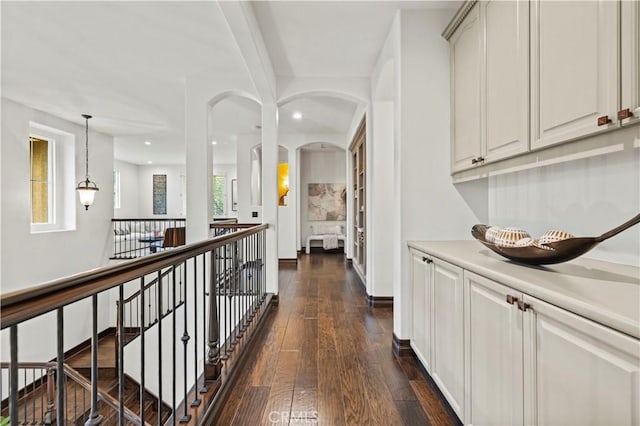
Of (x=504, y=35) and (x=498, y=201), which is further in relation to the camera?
(x=498, y=201)

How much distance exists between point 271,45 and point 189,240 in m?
2.36

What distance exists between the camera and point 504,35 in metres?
1.71

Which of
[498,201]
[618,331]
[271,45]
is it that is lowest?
[618,331]

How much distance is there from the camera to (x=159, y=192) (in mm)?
12195

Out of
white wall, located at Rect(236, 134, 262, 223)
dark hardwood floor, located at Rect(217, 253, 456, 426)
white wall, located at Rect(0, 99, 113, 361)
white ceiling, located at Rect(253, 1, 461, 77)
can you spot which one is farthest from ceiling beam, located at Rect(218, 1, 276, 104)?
white wall, located at Rect(0, 99, 113, 361)

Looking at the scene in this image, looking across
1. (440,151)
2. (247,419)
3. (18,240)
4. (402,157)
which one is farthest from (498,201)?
(18,240)

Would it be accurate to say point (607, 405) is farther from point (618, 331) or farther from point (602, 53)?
point (602, 53)

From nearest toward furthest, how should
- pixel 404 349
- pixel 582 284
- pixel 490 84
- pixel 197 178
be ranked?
pixel 582 284 < pixel 490 84 < pixel 404 349 < pixel 197 178

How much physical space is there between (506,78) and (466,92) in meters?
0.49

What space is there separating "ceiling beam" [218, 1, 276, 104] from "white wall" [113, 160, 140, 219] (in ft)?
31.3

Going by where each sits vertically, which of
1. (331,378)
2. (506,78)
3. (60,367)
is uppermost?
(506,78)

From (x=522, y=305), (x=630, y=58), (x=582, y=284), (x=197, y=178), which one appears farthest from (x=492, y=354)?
(x=197, y=178)

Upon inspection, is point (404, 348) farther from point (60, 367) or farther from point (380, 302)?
point (60, 367)

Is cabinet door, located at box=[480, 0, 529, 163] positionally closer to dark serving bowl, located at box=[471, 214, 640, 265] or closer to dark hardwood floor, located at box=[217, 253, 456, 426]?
dark serving bowl, located at box=[471, 214, 640, 265]
